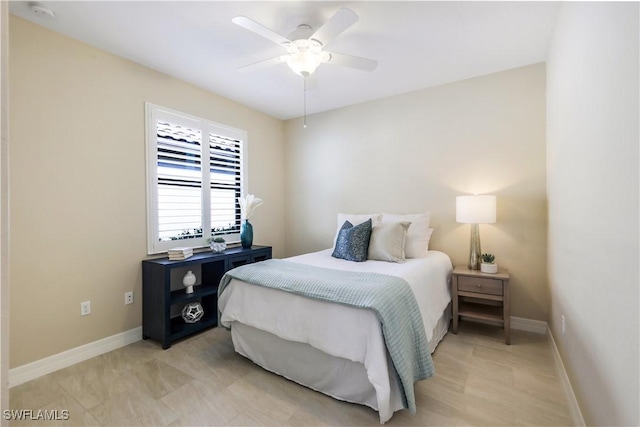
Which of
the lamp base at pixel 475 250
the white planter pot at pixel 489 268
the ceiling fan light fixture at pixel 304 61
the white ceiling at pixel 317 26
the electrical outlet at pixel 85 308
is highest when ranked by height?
the white ceiling at pixel 317 26

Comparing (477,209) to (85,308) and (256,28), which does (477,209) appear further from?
(85,308)

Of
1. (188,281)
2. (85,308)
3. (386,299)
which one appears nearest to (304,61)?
(386,299)

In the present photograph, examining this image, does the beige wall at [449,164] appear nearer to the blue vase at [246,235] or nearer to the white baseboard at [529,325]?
the white baseboard at [529,325]

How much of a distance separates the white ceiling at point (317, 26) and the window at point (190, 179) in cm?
56

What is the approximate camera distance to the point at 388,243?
272 centimetres

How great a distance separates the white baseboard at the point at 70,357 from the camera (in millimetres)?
2029

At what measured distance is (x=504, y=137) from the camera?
2881 millimetres

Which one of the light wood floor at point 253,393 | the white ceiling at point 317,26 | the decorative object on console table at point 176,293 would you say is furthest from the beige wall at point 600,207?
the decorative object on console table at point 176,293

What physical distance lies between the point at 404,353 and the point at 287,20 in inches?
94.6

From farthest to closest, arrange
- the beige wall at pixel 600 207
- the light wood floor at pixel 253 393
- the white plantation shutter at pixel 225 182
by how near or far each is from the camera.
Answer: the white plantation shutter at pixel 225 182
the light wood floor at pixel 253 393
the beige wall at pixel 600 207

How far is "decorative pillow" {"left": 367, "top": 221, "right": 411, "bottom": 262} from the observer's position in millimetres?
2682

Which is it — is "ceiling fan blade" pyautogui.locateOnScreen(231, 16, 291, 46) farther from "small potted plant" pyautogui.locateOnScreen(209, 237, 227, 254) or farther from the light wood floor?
the light wood floor

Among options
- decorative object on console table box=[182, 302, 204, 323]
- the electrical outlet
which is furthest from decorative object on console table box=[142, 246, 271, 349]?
the electrical outlet

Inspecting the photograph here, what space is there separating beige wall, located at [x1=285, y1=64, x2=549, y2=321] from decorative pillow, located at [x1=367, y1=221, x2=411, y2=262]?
0.72 m
